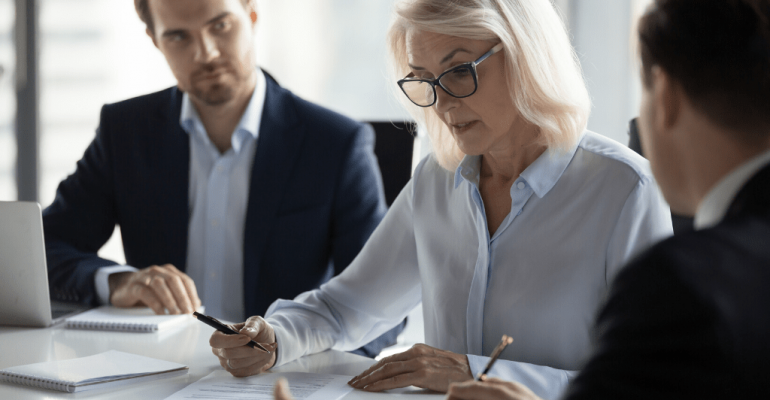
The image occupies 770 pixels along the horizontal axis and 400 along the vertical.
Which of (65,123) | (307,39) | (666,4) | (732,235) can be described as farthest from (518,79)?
(65,123)

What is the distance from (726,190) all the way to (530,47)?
79cm

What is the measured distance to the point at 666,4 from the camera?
0.69m

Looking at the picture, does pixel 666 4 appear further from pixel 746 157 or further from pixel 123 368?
pixel 123 368

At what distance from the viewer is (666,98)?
2.31 ft

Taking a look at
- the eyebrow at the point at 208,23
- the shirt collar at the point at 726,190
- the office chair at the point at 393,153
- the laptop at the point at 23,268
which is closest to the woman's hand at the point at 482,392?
the shirt collar at the point at 726,190

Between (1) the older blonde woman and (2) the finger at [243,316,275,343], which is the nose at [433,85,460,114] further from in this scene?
(2) the finger at [243,316,275,343]

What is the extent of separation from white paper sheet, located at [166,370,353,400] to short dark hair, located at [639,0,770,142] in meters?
0.78

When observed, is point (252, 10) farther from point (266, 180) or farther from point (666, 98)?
point (666, 98)

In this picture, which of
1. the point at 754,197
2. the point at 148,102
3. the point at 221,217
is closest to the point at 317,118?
the point at 221,217

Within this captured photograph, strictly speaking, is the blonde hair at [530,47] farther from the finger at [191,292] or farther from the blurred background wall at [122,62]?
the blurred background wall at [122,62]

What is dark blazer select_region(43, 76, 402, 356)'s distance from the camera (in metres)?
2.12

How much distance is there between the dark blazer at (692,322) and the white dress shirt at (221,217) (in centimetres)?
170

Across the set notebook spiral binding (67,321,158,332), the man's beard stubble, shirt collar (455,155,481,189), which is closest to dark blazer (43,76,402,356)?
the man's beard stubble

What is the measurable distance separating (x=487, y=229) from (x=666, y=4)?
80 cm
